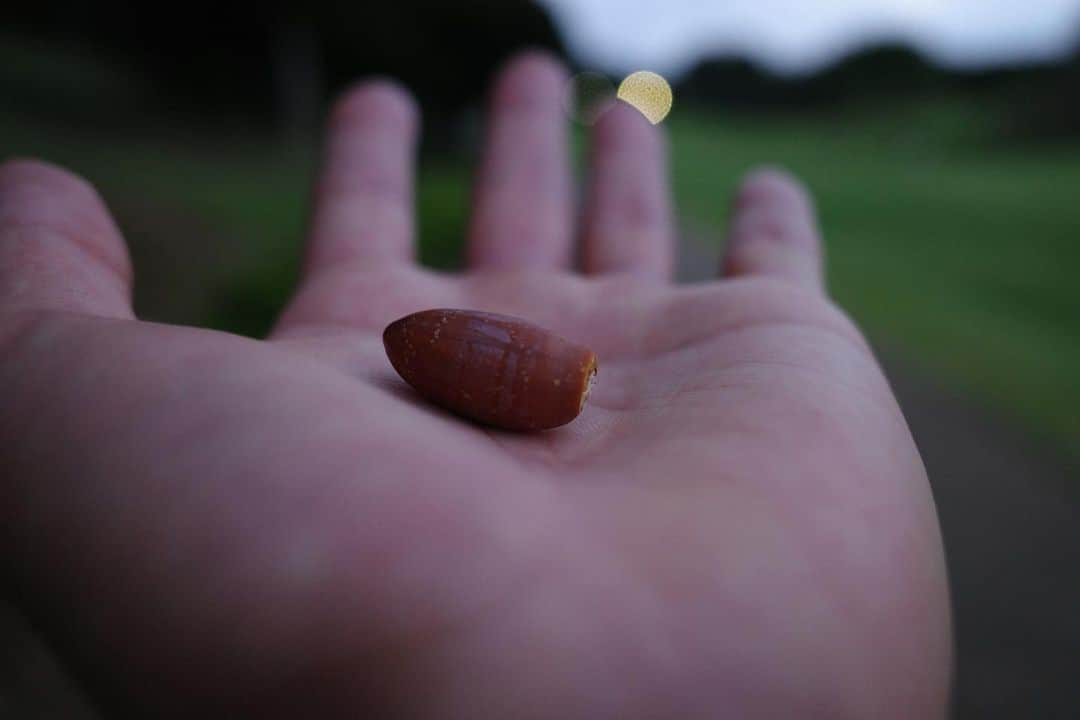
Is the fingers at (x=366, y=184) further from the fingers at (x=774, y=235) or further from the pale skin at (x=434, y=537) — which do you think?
the fingers at (x=774, y=235)

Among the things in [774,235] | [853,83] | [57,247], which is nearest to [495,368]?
[57,247]

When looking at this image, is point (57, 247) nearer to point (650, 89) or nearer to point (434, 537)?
point (434, 537)

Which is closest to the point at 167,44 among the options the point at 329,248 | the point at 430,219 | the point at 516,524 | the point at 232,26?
the point at 232,26

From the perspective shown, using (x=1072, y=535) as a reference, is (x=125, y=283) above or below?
above

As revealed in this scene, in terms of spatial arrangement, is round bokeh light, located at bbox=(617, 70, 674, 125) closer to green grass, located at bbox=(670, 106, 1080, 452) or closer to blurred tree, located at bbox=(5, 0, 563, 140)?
green grass, located at bbox=(670, 106, 1080, 452)

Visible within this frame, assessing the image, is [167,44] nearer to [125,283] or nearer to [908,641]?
[125,283]

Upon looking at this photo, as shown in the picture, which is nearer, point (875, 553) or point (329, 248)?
point (875, 553)
